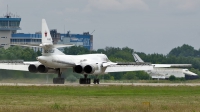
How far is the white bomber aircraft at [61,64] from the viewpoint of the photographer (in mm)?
64062

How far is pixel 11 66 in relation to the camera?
69.8 metres

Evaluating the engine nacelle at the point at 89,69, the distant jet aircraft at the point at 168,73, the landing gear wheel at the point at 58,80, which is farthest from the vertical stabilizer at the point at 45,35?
the distant jet aircraft at the point at 168,73

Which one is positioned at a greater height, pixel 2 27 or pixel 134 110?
pixel 2 27

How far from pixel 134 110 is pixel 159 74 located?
8129cm

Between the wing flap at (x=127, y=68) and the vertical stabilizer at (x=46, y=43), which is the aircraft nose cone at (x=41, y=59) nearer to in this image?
the vertical stabilizer at (x=46, y=43)

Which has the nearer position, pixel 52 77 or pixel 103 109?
pixel 103 109

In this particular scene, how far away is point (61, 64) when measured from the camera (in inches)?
2616

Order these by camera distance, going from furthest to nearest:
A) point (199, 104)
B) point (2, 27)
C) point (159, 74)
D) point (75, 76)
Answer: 1. point (2, 27)
2. point (159, 74)
3. point (75, 76)
4. point (199, 104)

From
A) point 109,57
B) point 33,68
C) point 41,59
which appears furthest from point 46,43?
point 109,57

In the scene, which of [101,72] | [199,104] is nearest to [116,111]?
[199,104]

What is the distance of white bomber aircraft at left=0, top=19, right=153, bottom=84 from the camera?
64062 millimetres

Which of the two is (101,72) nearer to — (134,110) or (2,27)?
(134,110)

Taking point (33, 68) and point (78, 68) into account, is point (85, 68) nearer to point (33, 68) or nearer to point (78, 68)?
point (78, 68)

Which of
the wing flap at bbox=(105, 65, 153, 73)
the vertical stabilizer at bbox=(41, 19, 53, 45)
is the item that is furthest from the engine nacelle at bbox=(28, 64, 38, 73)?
the wing flap at bbox=(105, 65, 153, 73)
